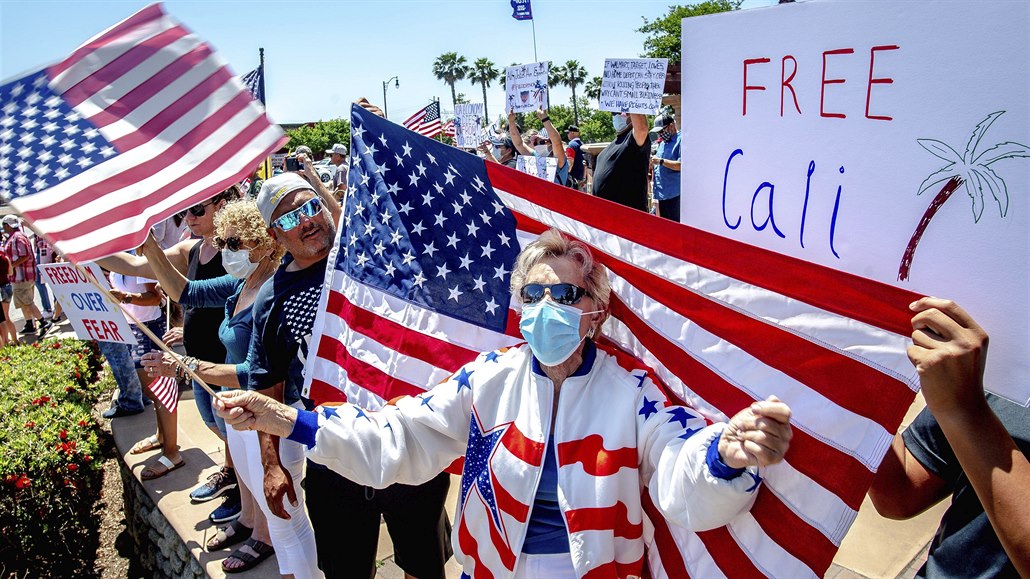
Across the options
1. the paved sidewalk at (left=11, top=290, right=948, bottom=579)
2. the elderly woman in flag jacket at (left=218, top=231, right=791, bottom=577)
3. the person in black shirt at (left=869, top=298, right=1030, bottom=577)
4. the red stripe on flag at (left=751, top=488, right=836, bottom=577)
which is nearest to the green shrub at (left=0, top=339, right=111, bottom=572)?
the paved sidewalk at (left=11, top=290, right=948, bottom=579)

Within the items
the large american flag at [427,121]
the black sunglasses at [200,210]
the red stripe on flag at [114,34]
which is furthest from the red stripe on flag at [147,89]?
the large american flag at [427,121]

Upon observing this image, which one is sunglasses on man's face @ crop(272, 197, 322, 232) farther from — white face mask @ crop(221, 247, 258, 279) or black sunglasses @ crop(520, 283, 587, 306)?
black sunglasses @ crop(520, 283, 587, 306)

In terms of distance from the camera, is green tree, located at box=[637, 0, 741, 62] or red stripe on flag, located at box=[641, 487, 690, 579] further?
green tree, located at box=[637, 0, 741, 62]

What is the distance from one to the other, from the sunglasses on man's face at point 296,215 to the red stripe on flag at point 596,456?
1.65 meters

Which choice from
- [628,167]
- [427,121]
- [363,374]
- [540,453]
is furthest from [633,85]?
[427,121]

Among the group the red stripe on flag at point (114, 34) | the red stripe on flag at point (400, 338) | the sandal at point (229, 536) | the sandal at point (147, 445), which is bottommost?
the sandal at point (147, 445)

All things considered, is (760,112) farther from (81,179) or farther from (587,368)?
(81,179)

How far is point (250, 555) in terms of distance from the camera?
143 inches

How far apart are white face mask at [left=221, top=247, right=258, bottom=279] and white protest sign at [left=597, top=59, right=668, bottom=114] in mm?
3345

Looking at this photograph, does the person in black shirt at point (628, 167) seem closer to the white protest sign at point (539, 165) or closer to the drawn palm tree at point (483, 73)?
the white protest sign at point (539, 165)

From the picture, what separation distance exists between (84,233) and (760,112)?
2011mm

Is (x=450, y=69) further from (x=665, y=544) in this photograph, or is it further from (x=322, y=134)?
(x=665, y=544)

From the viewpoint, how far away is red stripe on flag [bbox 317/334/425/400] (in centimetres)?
257

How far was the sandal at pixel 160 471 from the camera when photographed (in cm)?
468
